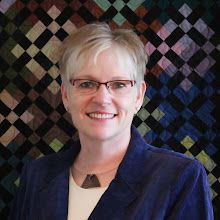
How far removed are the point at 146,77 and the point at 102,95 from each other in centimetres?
52

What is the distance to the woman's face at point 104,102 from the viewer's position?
925mm

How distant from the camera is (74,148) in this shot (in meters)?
1.17

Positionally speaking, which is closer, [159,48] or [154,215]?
[154,215]

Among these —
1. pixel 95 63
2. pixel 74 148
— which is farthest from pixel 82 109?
pixel 74 148

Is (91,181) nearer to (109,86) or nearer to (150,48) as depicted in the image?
(109,86)

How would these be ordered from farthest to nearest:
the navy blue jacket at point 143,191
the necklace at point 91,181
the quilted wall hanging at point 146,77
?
1. the quilted wall hanging at point 146,77
2. the necklace at point 91,181
3. the navy blue jacket at point 143,191

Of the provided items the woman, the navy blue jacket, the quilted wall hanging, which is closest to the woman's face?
the woman

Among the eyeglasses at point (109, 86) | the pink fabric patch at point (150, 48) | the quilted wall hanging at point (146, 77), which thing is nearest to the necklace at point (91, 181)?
the eyeglasses at point (109, 86)

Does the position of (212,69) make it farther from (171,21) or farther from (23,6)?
(23,6)

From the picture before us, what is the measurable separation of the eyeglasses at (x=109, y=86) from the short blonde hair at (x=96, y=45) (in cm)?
4

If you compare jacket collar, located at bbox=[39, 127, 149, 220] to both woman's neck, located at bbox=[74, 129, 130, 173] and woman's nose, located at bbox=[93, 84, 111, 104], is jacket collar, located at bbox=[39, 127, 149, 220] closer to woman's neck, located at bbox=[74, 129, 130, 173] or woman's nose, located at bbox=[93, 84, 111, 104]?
woman's neck, located at bbox=[74, 129, 130, 173]

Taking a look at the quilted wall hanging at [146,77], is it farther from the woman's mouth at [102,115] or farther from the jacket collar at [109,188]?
the woman's mouth at [102,115]

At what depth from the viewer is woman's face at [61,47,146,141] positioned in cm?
93

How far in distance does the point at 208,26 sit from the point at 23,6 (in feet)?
2.32
